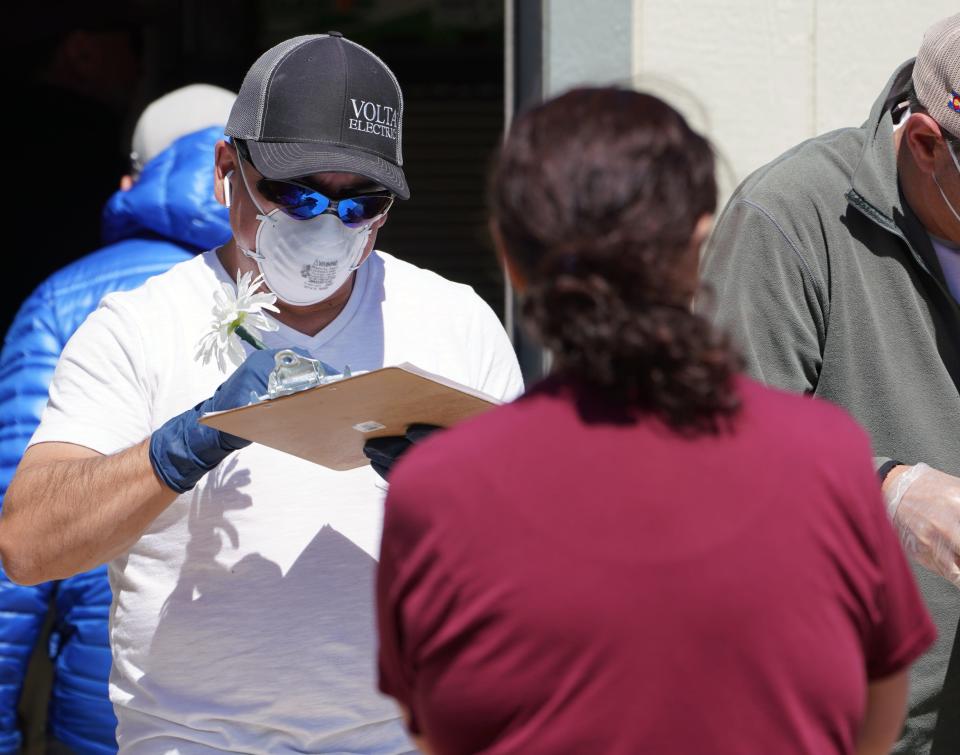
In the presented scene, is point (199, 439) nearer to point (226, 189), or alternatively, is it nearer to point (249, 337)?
point (249, 337)

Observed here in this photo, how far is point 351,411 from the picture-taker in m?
Answer: 1.84

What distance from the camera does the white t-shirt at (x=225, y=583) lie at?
6.86 feet

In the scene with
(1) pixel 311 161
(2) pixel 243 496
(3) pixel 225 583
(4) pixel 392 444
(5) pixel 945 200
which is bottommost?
(3) pixel 225 583

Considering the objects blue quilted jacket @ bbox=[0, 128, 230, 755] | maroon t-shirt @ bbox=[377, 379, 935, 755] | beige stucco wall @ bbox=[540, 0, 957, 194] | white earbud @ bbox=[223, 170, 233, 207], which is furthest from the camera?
beige stucco wall @ bbox=[540, 0, 957, 194]

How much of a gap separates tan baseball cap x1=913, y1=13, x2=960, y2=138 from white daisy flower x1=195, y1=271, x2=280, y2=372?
1.18 m

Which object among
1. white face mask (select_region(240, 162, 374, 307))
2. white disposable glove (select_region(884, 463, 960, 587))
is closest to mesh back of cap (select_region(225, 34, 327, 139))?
white face mask (select_region(240, 162, 374, 307))

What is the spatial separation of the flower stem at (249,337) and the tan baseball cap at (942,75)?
48.0 inches

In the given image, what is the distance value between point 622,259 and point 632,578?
29 centimetres

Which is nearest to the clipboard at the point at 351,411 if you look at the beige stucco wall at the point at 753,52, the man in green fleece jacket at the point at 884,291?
the man in green fleece jacket at the point at 884,291

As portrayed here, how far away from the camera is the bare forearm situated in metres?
1.97

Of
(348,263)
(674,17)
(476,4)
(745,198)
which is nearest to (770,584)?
(348,263)

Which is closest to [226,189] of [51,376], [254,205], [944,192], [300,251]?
[254,205]

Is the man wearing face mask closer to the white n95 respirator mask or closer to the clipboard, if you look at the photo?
the white n95 respirator mask

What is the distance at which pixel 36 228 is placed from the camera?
4.55 metres
